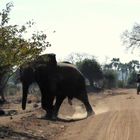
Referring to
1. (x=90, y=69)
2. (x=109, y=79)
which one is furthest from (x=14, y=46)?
(x=109, y=79)

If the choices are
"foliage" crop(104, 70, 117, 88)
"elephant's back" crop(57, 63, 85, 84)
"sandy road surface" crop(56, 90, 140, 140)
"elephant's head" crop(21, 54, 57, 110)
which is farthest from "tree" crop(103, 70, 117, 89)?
"sandy road surface" crop(56, 90, 140, 140)

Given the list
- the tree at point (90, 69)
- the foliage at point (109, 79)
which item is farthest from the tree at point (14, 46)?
the foliage at point (109, 79)

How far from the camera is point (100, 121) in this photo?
72.8 ft

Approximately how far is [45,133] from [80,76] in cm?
807

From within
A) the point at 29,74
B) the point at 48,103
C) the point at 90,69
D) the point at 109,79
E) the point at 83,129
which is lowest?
the point at 83,129

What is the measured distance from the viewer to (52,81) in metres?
26.5

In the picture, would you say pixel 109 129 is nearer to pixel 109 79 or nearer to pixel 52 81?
pixel 52 81

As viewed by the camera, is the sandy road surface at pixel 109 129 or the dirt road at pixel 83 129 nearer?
the sandy road surface at pixel 109 129

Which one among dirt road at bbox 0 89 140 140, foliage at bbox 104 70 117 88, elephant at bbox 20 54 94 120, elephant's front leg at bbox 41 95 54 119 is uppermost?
foliage at bbox 104 70 117 88

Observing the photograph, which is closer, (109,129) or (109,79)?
(109,129)

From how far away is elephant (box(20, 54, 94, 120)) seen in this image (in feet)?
84.3

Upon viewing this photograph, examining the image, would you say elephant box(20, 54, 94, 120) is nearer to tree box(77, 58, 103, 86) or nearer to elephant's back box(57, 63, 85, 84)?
elephant's back box(57, 63, 85, 84)

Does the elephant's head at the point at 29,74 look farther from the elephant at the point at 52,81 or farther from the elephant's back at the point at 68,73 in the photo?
the elephant's back at the point at 68,73

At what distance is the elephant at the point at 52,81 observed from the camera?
25.7 m
